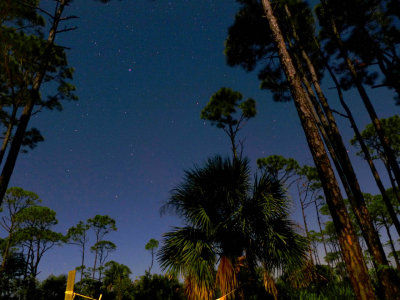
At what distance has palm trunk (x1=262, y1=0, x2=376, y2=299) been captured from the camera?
2475mm

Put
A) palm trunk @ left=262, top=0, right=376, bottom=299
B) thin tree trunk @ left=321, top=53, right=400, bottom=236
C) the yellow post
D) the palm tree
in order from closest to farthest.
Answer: the yellow post, palm trunk @ left=262, top=0, right=376, bottom=299, the palm tree, thin tree trunk @ left=321, top=53, right=400, bottom=236

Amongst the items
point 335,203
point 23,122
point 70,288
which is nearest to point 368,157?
point 335,203

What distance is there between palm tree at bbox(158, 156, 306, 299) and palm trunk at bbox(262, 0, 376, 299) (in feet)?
4.71

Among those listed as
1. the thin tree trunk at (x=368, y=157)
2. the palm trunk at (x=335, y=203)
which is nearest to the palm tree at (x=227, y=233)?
the palm trunk at (x=335, y=203)

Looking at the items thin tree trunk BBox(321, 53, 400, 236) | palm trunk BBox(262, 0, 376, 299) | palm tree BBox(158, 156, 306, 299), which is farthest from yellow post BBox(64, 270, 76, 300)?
thin tree trunk BBox(321, 53, 400, 236)

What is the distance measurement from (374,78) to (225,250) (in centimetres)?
1001

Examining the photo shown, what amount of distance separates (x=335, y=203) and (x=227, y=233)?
2.31 meters

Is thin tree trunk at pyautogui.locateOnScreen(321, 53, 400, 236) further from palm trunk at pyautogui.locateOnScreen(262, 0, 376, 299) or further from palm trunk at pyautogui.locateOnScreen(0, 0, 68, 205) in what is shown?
palm trunk at pyautogui.locateOnScreen(0, 0, 68, 205)

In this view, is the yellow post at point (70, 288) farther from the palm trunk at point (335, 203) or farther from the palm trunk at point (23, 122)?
the palm trunk at point (23, 122)

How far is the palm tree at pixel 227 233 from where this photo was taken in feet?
12.7

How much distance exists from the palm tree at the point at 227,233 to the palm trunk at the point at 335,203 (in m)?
1.44

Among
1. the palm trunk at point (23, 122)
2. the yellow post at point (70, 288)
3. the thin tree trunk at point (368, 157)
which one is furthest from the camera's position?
the thin tree trunk at point (368, 157)

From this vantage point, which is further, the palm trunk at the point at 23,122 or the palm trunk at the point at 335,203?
the palm trunk at the point at 23,122

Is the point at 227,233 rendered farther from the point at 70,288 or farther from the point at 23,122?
the point at 23,122
